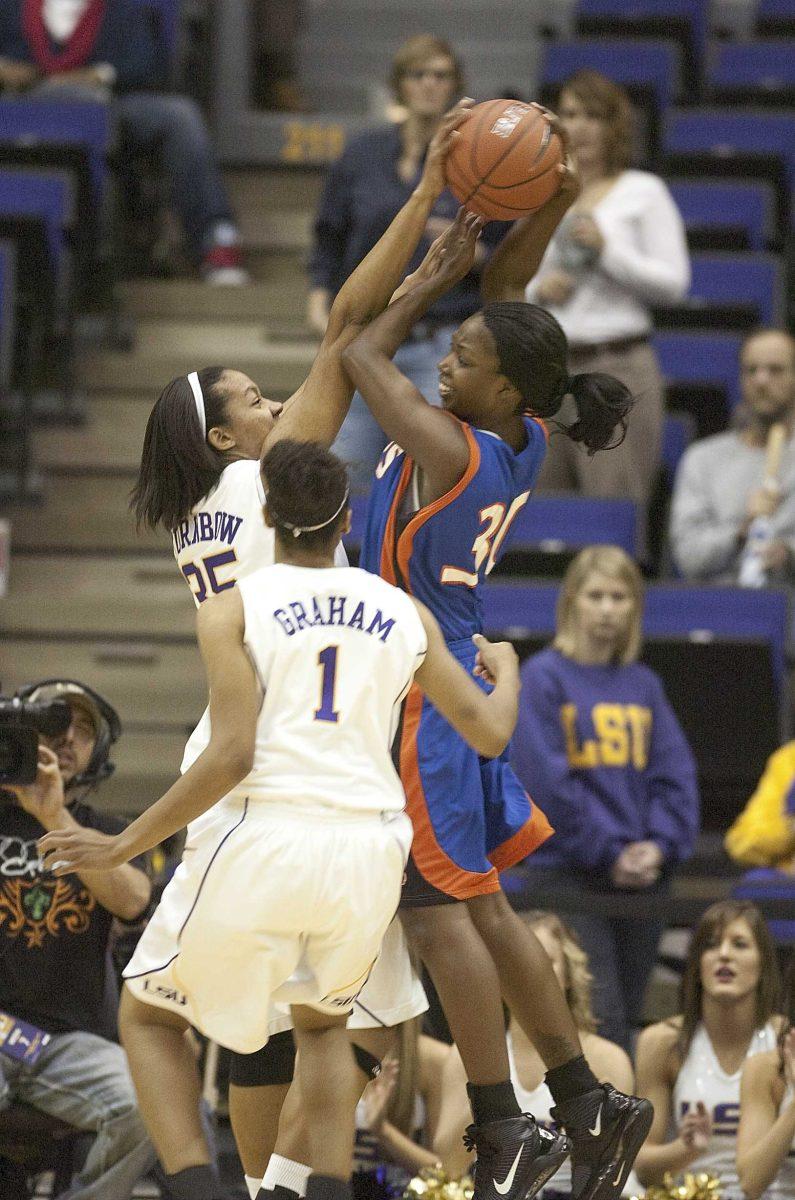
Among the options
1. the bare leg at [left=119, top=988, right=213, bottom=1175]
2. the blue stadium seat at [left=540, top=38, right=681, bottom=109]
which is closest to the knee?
the bare leg at [left=119, top=988, right=213, bottom=1175]

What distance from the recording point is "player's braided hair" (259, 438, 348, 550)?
337cm

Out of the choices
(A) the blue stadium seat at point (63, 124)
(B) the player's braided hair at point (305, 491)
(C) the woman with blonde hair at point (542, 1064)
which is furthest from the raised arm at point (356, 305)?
(A) the blue stadium seat at point (63, 124)

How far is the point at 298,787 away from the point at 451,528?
0.67 meters

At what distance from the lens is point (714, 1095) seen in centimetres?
487

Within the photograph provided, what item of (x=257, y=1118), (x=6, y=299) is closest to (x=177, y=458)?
(x=257, y=1118)

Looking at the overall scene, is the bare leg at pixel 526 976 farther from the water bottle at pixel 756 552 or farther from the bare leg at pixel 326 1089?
the water bottle at pixel 756 552

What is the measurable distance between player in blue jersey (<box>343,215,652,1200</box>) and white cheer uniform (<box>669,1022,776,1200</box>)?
39.5 inches

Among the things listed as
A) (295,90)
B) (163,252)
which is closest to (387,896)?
(163,252)

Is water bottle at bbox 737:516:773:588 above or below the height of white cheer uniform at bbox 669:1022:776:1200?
above

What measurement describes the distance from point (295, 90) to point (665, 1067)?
6853 millimetres

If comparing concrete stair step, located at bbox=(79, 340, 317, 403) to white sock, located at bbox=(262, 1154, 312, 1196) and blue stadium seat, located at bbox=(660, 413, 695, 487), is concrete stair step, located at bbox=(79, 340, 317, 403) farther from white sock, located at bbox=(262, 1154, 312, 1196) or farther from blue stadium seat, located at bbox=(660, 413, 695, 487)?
white sock, located at bbox=(262, 1154, 312, 1196)

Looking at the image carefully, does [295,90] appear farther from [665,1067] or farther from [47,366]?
[665,1067]

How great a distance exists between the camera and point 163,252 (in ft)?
30.1

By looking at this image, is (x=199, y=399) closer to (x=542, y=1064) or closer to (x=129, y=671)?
(x=542, y=1064)
